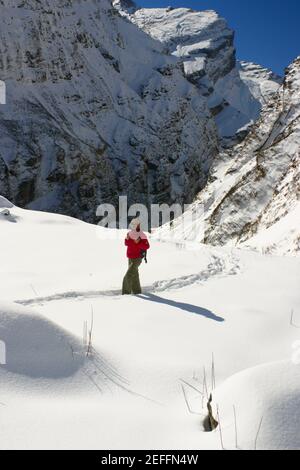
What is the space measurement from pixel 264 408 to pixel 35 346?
1996 mm

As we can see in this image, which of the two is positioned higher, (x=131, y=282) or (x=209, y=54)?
(x=209, y=54)

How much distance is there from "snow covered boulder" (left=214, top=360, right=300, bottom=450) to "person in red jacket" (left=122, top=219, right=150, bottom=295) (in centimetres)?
448

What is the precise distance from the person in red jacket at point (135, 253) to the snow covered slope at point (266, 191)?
26.5 ft

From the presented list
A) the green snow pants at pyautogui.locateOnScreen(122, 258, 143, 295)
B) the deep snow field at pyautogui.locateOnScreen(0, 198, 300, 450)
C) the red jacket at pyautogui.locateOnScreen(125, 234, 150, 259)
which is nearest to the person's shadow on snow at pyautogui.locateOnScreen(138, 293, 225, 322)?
the deep snow field at pyautogui.locateOnScreen(0, 198, 300, 450)

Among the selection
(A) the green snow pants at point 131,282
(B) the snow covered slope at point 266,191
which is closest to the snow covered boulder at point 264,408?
(A) the green snow pants at point 131,282

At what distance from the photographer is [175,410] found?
3488 mm

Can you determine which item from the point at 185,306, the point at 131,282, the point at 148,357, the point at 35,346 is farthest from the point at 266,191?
the point at 35,346

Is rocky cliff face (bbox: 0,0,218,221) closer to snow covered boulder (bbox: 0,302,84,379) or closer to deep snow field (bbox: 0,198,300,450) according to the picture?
deep snow field (bbox: 0,198,300,450)

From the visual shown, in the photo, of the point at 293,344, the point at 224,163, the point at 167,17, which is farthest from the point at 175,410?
the point at 167,17

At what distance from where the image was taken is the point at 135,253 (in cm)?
789

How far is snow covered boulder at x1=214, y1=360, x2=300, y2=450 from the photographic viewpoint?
2709 mm

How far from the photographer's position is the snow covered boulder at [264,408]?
2.71 meters

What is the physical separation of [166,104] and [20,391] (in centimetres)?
10700

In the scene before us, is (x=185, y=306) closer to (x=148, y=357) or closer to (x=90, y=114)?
(x=148, y=357)
